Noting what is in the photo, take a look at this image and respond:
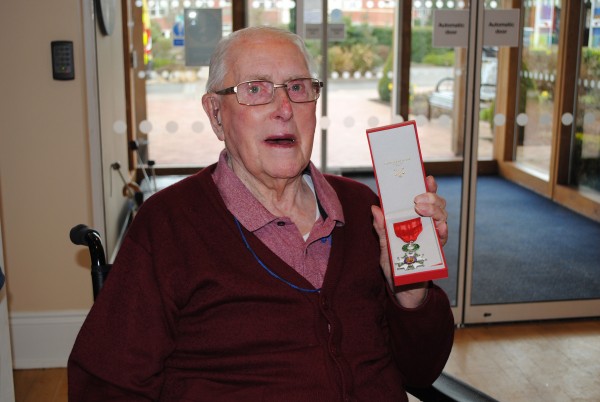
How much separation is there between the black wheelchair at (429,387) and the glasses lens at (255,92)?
0.45m

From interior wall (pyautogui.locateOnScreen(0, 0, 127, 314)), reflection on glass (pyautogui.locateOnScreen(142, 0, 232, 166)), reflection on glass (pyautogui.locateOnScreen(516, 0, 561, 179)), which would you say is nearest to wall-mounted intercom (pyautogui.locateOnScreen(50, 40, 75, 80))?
interior wall (pyautogui.locateOnScreen(0, 0, 127, 314))

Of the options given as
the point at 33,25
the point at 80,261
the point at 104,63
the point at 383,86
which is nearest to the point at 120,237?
the point at 80,261

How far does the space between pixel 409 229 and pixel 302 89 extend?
1.38 feet

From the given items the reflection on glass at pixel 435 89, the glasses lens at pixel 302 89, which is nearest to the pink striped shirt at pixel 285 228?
the glasses lens at pixel 302 89

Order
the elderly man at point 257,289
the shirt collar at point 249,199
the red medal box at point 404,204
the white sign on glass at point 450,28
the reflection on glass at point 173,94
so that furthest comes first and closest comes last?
the white sign on glass at point 450,28 → the reflection on glass at point 173,94 → the shirt collar at point 249,199 → the elderly man at point 257,289 → the red medal box at point 404,204

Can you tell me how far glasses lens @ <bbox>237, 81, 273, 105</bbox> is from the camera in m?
1.59

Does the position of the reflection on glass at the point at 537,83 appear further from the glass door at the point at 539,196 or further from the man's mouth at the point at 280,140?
the man's mouth at the point at 280,140

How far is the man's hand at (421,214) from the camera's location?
1.38m

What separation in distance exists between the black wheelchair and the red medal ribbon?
38 centimetres

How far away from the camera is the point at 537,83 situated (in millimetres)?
3426

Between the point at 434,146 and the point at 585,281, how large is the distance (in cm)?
105

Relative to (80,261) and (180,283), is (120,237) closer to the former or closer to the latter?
(80,261)

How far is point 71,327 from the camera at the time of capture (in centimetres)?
321

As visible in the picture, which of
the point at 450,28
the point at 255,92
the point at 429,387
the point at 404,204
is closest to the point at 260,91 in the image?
the point at 255,92
